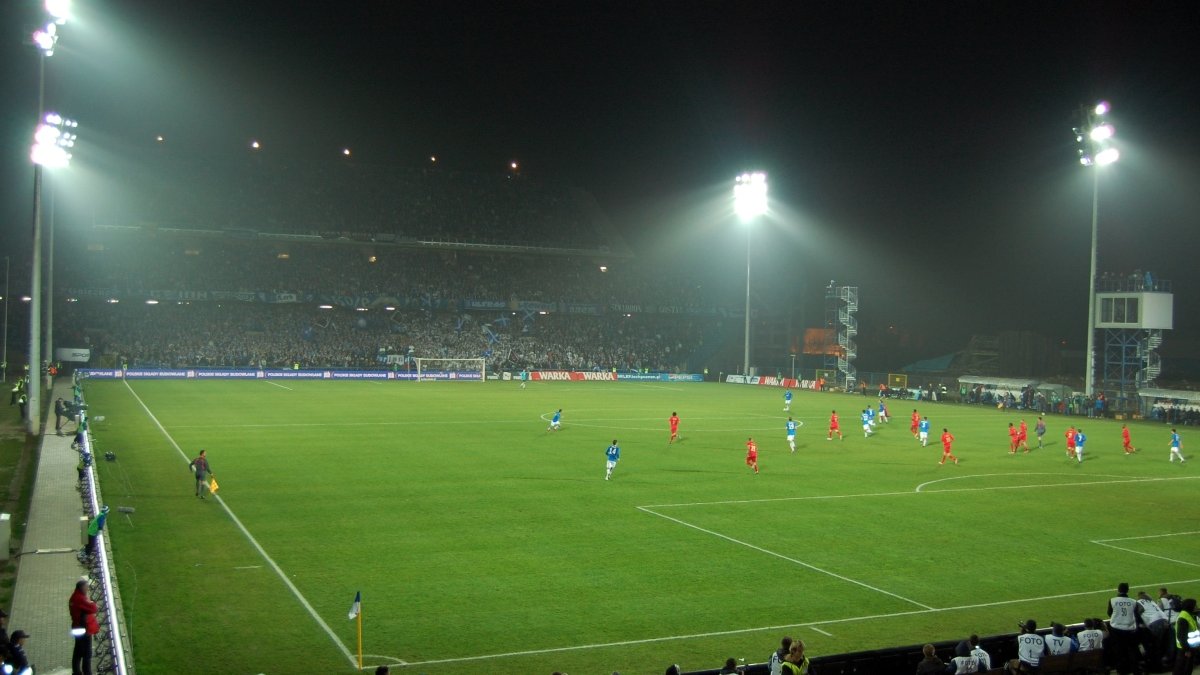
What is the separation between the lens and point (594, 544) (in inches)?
764

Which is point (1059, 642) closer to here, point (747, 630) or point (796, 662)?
point (796, 662)

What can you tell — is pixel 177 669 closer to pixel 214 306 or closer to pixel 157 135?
pixel 214 306

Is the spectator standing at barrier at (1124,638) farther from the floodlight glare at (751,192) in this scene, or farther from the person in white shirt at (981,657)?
the floodlight glare at (751,192)

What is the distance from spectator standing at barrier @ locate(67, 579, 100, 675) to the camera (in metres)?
11.4

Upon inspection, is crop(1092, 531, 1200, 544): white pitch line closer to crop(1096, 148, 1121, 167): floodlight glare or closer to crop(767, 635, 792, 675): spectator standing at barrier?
crop(767, 635, 792, 675): spectator standing at barrier

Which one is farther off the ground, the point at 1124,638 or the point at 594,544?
the point at 1124,638

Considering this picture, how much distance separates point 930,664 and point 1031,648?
1726mm

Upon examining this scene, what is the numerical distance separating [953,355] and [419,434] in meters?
62.8

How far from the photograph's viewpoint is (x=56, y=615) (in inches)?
550

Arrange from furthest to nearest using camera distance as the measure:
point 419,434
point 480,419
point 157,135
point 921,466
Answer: point 157,135 < point 480,419 < point 419,434 < point 921,466

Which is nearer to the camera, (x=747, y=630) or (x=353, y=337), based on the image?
(x=747, y=630)

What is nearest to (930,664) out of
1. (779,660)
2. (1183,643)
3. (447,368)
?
(779,660)

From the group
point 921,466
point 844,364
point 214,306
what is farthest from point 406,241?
point 921,466

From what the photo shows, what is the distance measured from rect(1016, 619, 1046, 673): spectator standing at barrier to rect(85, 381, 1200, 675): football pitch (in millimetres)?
2683
